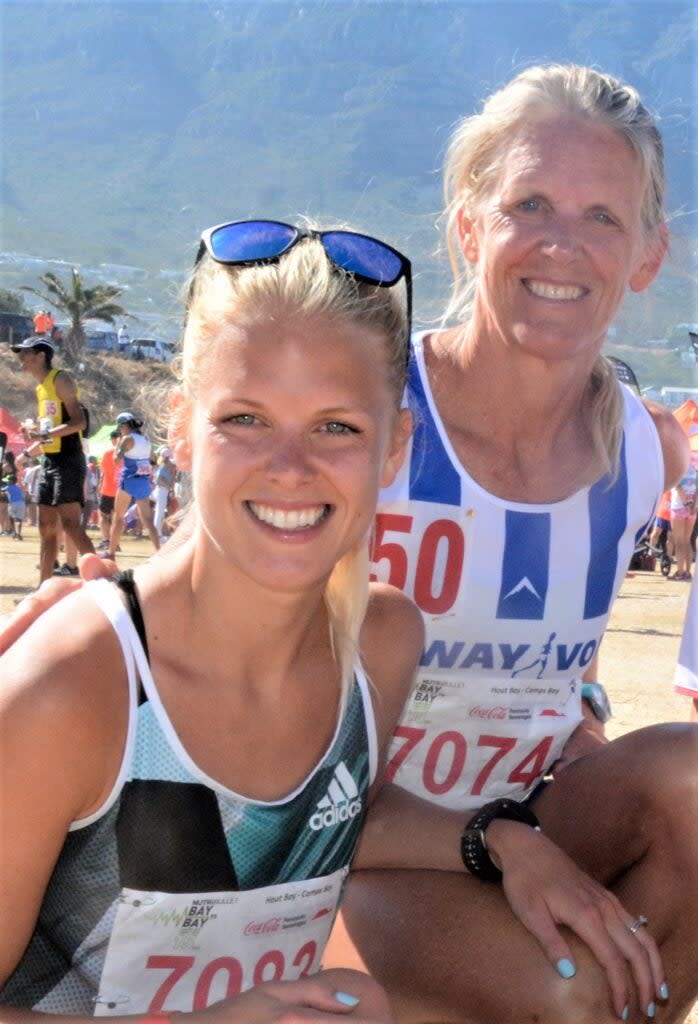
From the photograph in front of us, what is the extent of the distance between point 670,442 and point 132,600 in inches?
63.2

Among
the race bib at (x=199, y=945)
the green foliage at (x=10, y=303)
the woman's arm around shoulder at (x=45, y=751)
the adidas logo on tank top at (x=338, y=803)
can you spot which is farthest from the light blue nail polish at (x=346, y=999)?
the green foliage at (x=10, y=303)

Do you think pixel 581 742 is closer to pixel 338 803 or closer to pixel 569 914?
pixel 569 914

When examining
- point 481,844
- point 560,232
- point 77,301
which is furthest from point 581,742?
point 77,301

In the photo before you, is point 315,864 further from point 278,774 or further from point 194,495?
point 194,495

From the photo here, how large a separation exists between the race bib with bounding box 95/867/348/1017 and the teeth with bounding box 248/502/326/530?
1.84ft

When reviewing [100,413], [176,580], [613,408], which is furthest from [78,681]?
[100,413]

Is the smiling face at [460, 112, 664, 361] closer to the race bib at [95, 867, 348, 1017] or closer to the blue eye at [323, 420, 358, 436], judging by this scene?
the blue eye at [323, 420, 358, 436]

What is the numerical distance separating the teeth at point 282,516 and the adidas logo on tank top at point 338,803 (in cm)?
41

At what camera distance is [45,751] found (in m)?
1.54

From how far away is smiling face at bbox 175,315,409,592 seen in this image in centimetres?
180

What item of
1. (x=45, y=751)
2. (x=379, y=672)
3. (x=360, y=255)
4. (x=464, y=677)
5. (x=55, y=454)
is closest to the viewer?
(x=45, y=751)

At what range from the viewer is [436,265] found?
3217mm

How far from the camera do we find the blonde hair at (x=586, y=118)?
105 inches

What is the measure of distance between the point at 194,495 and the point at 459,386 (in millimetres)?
1012
